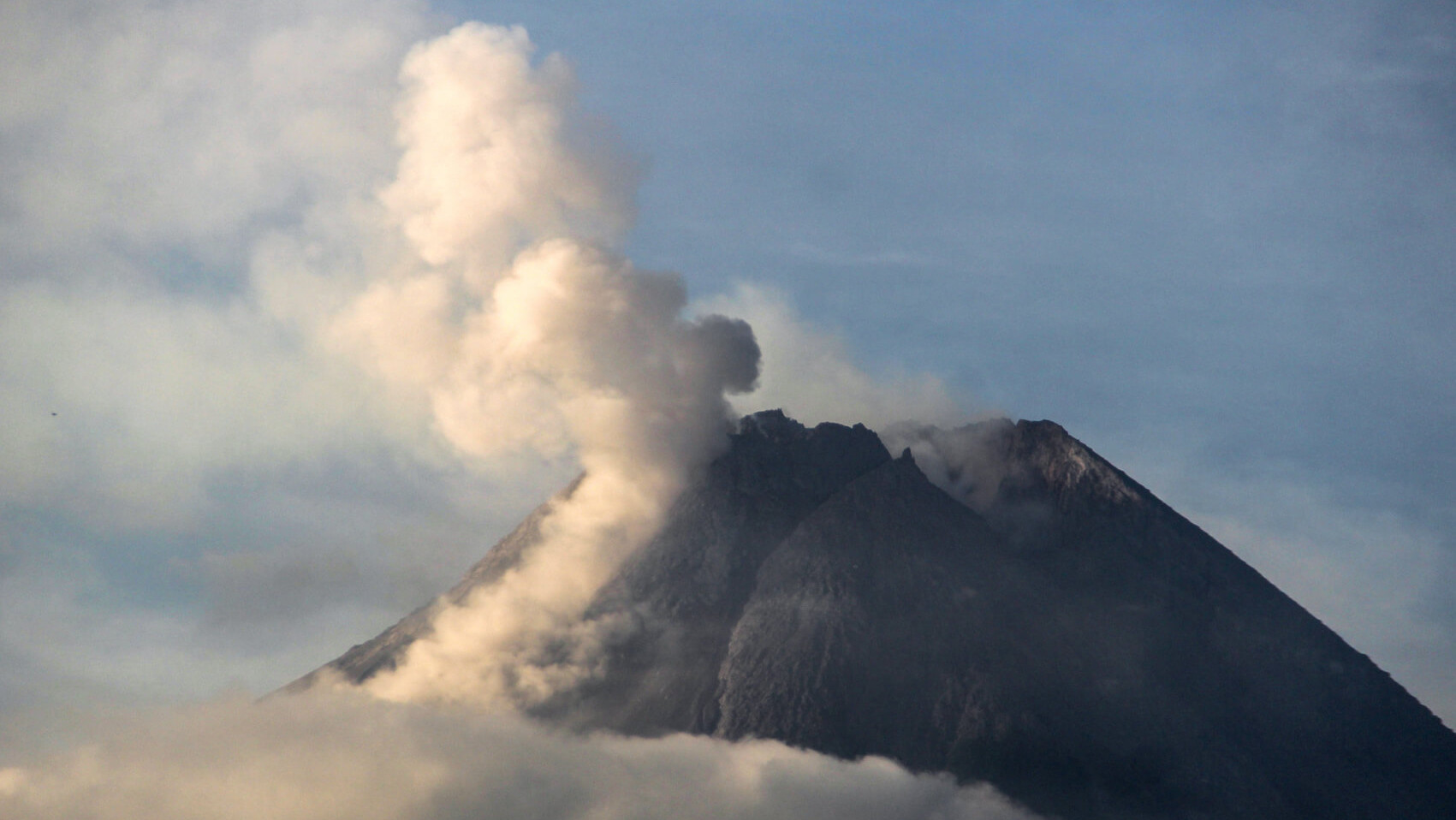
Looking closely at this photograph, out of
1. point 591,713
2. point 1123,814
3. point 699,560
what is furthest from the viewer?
point 699,560

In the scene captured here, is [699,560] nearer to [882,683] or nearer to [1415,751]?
[882,683]

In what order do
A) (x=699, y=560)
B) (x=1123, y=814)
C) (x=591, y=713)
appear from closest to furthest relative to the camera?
1. (x=1123, y=814)
2. (x=591, y=713)
3. (x=699, y=560)

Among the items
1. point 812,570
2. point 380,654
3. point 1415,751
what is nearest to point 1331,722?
point 1415,751

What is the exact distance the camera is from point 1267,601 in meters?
193

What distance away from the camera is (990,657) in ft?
568

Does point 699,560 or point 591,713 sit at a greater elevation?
point 699,560

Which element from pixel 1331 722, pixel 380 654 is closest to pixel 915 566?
pixel 1331 722

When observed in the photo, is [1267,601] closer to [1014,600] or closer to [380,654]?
[1014,600]

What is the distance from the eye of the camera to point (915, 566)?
183 metres

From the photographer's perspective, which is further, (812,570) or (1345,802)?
(812,570)

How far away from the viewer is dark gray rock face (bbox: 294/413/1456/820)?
165 meters

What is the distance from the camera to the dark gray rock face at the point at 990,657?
165250 millimetres

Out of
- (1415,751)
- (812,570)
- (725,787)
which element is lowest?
(725,787)

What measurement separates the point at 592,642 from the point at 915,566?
3882cm
